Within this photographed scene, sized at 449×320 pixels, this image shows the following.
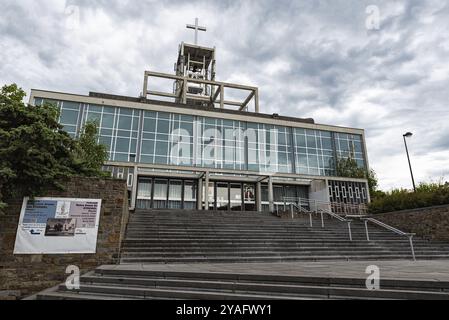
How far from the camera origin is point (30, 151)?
8.25m

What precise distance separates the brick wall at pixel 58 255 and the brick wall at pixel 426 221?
14769mm

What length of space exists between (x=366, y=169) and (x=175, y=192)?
2062 centimetres

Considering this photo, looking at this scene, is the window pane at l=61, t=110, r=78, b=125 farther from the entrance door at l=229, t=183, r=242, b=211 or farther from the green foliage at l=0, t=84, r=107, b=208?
the green foliage at l=0, t=84, r=107, b=208

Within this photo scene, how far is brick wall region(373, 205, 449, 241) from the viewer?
44.3 feet

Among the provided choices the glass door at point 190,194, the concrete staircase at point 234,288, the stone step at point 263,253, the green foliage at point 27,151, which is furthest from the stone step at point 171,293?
the glass door at point 190,194

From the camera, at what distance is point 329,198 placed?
25.0 meters

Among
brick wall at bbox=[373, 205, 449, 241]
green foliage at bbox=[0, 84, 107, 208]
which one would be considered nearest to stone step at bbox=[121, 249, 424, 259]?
brick wall at bbox=[373, 205, 449, 241]

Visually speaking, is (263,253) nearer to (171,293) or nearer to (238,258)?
(238,258)

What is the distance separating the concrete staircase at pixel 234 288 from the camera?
4.16 m

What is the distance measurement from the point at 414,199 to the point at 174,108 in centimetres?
2035

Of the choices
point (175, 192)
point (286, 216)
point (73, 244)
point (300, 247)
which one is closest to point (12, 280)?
point (73, 244)

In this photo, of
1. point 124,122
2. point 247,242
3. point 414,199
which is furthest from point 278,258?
point 124,122
